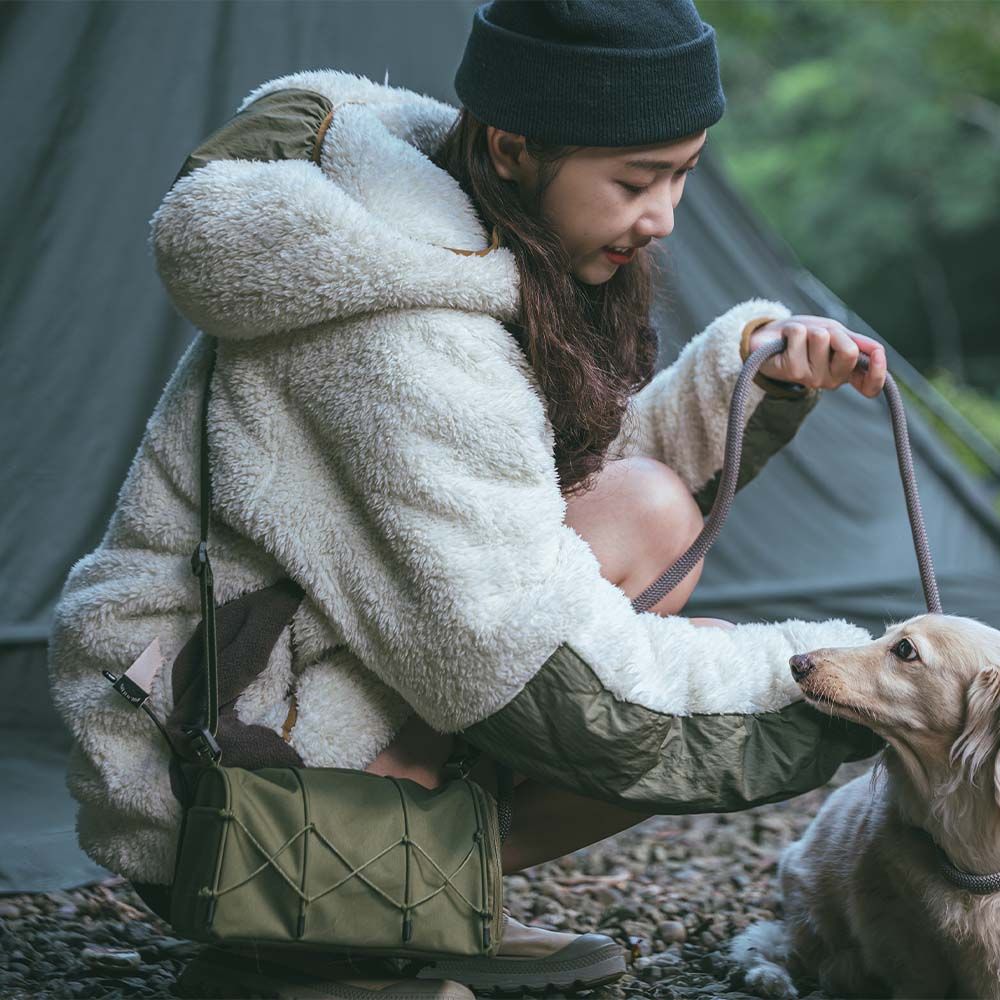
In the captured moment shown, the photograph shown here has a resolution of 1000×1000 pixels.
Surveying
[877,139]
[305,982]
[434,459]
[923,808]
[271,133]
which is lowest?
[877,139]

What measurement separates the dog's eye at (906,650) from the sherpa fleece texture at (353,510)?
0.08 m

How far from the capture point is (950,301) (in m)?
14.5

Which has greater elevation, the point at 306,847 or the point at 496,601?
the point at 496,601

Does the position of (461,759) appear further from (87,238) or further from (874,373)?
(87,238)

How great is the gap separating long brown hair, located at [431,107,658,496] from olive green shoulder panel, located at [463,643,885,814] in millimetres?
396

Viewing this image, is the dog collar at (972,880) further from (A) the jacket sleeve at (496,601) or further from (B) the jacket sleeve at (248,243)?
(B) the jacket sleeve at (248,243)

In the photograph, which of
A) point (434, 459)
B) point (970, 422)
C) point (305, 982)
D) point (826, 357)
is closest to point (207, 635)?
point (434, 459)

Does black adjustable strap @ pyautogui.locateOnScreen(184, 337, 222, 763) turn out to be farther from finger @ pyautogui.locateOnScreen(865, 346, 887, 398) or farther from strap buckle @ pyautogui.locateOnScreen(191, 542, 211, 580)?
finger @ pyautogui.locateOnScreen(865, 346, 887, 398)

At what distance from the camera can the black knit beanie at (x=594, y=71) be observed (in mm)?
1640

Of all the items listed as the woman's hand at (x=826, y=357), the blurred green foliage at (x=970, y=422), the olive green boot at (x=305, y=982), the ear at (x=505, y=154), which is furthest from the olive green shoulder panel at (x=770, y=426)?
the blurred green foliage at (x=970, y=422)

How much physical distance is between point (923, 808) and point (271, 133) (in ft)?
4.32

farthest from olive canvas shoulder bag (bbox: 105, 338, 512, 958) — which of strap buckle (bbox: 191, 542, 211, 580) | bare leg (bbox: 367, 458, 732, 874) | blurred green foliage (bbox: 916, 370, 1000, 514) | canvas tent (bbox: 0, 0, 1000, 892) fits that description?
blurred green foliage (bbox: 916, 370, 1000, 514)

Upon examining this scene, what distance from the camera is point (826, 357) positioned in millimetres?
1896

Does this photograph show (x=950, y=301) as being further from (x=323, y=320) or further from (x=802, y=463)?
(x=323, y=320)
